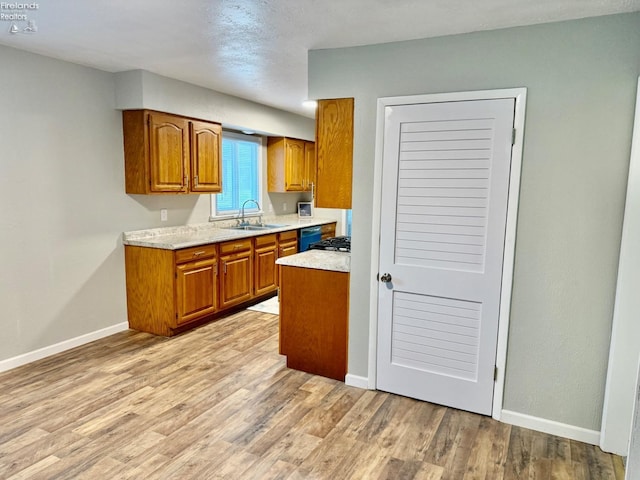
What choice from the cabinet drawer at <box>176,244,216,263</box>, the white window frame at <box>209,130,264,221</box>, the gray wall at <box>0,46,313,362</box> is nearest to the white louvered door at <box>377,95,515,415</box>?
the cabinet drawer at <box>176,244,216,263</box>

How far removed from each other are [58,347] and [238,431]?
6.74ft

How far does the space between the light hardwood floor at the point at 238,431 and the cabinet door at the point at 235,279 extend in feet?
3.81

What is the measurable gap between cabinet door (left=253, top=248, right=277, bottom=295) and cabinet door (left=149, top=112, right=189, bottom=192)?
1.20 meters

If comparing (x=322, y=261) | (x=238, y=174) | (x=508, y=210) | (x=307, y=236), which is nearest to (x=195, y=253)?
(x=322, y=261)

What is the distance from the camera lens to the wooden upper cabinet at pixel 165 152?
3.97 metres

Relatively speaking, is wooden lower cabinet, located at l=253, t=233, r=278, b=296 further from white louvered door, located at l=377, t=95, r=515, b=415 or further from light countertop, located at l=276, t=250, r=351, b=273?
white louvered door, located at l=377, t=95, r=515, b=415

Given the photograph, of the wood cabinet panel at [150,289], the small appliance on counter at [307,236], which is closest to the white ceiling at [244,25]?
the wood cabinet panel at [150,289]

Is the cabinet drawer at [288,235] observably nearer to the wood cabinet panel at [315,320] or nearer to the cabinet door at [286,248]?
the cabinet door at [286,248]

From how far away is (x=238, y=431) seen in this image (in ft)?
8.45

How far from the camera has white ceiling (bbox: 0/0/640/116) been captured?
7.39 feet

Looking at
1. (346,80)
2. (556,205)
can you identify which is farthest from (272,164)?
(556,205)

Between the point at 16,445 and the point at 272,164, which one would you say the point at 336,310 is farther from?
the point at 272,164

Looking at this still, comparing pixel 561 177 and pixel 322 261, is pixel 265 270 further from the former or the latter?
pixel 561 177

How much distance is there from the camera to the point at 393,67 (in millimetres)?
2812
